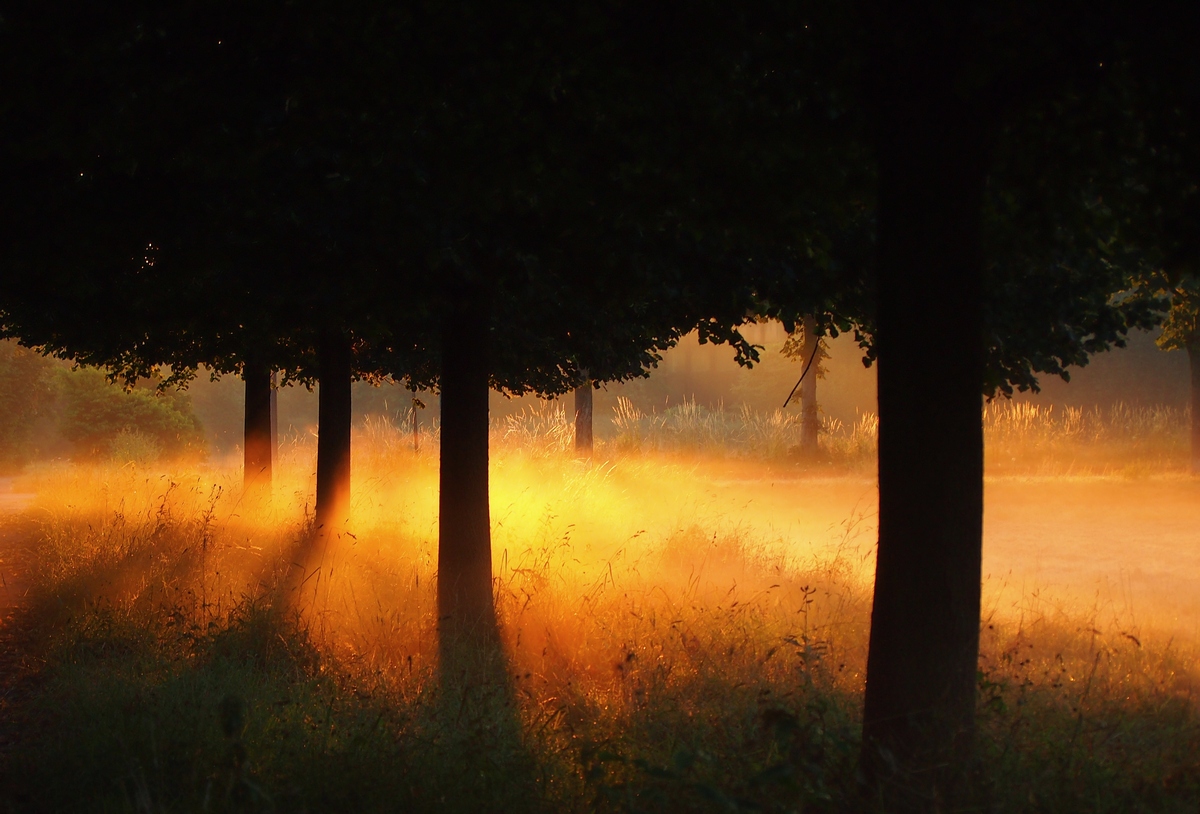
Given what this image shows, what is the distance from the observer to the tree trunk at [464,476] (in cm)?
679

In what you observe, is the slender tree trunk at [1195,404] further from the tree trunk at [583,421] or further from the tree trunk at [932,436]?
the tree trunk at [932,436]

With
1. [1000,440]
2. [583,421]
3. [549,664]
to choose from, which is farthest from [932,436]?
[1000,440]

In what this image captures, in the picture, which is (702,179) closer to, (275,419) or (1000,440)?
(1000,440)

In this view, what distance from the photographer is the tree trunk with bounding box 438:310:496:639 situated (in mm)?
6785

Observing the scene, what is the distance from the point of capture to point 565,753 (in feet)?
14.8

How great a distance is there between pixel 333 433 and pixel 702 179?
23.4 feet

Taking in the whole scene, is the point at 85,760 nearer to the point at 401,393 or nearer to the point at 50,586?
the point at 50,586

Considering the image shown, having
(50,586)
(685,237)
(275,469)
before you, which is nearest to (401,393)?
(275,469)

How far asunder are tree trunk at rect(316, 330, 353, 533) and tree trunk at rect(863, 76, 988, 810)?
7.50m

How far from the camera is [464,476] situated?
22.5 feet

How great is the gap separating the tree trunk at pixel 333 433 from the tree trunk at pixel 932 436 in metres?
7.50

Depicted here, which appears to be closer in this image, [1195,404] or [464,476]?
[464,476]

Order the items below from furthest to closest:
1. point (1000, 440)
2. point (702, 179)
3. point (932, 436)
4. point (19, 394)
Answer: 1. point (19, 394)
2. point (1000, 440)
3. point (702, 179)
4. point (932, 436)

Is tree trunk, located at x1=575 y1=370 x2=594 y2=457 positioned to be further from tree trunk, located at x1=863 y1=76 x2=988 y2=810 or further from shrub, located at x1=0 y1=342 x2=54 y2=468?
shrub, located at x1=0 y1=342 x2=54 y2=468
